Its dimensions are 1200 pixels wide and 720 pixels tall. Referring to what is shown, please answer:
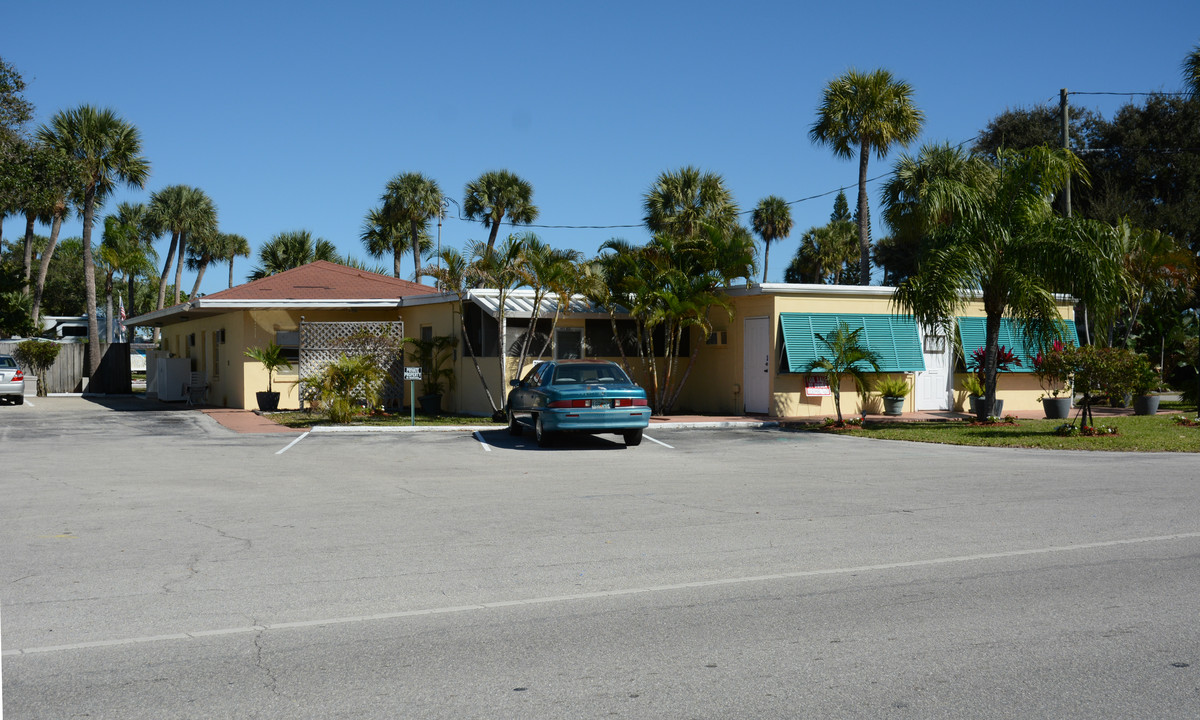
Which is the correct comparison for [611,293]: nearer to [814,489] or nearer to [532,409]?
[532,409]

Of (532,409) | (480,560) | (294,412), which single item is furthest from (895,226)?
(480,560)

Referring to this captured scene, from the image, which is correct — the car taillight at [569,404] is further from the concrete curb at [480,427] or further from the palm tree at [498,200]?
the palm tree at [498,200]

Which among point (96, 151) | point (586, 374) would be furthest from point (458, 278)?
point (96, 151)

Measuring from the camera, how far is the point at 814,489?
11383 millimetres

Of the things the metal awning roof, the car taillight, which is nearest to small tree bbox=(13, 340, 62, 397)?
the metal awning roof

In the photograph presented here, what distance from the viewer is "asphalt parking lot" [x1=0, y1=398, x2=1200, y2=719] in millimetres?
4496

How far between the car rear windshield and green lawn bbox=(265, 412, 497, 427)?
166 inches

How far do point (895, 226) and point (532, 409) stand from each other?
10.4m

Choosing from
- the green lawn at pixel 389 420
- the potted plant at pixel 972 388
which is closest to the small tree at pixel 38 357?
the green lawn at pixel 389 420

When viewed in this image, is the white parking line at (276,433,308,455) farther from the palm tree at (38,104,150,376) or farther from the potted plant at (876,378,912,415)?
the palm tree at (38,104,150,376)

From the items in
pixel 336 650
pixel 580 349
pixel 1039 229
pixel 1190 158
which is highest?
pixel 1190 158

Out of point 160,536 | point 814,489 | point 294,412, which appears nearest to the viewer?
point 160,536

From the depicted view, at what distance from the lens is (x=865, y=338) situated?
23.3 metres

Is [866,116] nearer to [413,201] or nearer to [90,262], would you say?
[413,201]
